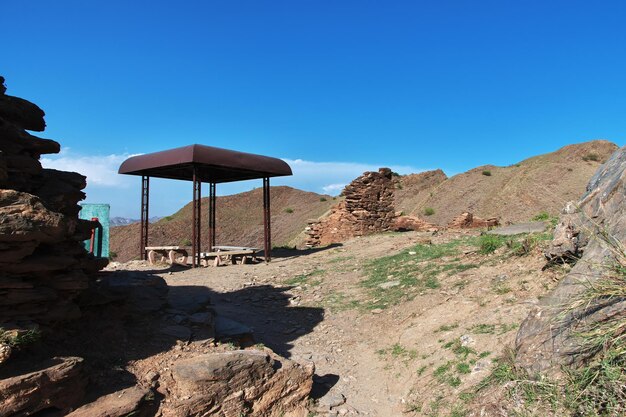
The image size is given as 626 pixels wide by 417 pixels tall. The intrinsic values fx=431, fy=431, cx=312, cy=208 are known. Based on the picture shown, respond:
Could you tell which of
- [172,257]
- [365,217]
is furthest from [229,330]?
[365,217]

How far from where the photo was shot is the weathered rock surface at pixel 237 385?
4.35 m

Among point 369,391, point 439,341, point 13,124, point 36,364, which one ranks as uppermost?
point 13,124

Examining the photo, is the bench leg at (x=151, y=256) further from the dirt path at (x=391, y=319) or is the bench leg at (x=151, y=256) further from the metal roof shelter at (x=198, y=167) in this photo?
the dirt path at (x=391, y=319)

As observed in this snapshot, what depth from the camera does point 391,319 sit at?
7.23 meters

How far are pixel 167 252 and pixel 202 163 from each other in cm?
395

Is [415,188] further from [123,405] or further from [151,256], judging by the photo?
[123,405]

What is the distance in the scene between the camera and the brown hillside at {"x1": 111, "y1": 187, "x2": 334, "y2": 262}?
29.4 metres

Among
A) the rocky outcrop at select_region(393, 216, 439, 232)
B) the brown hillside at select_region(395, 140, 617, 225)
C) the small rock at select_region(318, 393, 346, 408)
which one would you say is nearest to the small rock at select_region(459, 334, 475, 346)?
the small rock at select_region(318, 393, 346, 408)

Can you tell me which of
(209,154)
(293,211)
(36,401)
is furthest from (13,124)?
(293,211)

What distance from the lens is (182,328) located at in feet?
18.0

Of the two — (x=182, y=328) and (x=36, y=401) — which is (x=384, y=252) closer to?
(x=182, y=328)

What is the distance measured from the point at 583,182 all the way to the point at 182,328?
33.8 meters

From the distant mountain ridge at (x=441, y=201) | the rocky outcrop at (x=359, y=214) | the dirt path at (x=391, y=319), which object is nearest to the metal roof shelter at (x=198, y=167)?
the dirt path at (x=391, y=319)

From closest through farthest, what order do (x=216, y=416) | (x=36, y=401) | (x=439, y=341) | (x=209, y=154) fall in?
(x=36, y=401) → (x=216, y=416) → (x=439, y=341) → (x=209, y=154)
